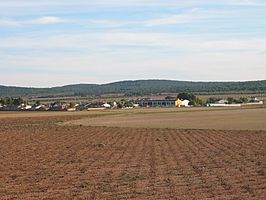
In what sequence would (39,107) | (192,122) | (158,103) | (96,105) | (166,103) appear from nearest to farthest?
1. (192,122)
2. (39,107)
3. (96,105)
4. (166,103)
5. (158,103)

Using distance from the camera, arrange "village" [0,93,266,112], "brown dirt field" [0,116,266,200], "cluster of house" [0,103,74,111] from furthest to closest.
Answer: "village" [0,93,266,112] → "cluster of house" [0,103,74,111] → "brown dirt field" [0,116,266,200]

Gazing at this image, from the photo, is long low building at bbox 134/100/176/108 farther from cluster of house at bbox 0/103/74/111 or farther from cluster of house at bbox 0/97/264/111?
cluster of house at bbox 0/103/74/111

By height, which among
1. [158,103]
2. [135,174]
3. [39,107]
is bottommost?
[39,107]

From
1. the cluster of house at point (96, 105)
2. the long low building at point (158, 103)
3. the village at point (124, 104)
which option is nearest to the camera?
the cluster of house at point (96, 105)

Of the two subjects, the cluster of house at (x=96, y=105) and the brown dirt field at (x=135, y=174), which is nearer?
the brown dirt field at (x=135, y=174)

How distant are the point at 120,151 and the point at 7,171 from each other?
28.5ft

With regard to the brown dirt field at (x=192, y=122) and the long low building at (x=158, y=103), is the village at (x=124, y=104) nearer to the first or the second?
the long low building at (x=158, y=103)

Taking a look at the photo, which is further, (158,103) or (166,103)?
(158,103)

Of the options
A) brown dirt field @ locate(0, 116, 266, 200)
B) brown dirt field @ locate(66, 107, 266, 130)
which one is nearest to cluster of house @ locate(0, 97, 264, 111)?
brown dirt field @ locate(66, 107, 266, 130)

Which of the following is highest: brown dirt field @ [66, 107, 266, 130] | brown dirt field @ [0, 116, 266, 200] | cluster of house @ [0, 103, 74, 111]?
brown dirt field @ [0, 116, 266, 200]

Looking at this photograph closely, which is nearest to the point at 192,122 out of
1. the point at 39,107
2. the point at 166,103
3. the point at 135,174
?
the point at 135,174

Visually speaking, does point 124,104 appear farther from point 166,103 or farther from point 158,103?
point 158,103

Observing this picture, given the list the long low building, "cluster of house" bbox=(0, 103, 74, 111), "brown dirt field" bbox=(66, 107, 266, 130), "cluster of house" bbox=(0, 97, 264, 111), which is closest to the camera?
"brown dirt field" bbox=(66, 107, 266, 130)

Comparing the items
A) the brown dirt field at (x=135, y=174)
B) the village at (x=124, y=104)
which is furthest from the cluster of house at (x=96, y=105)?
the brown dirt field at (x=135, y=174)
